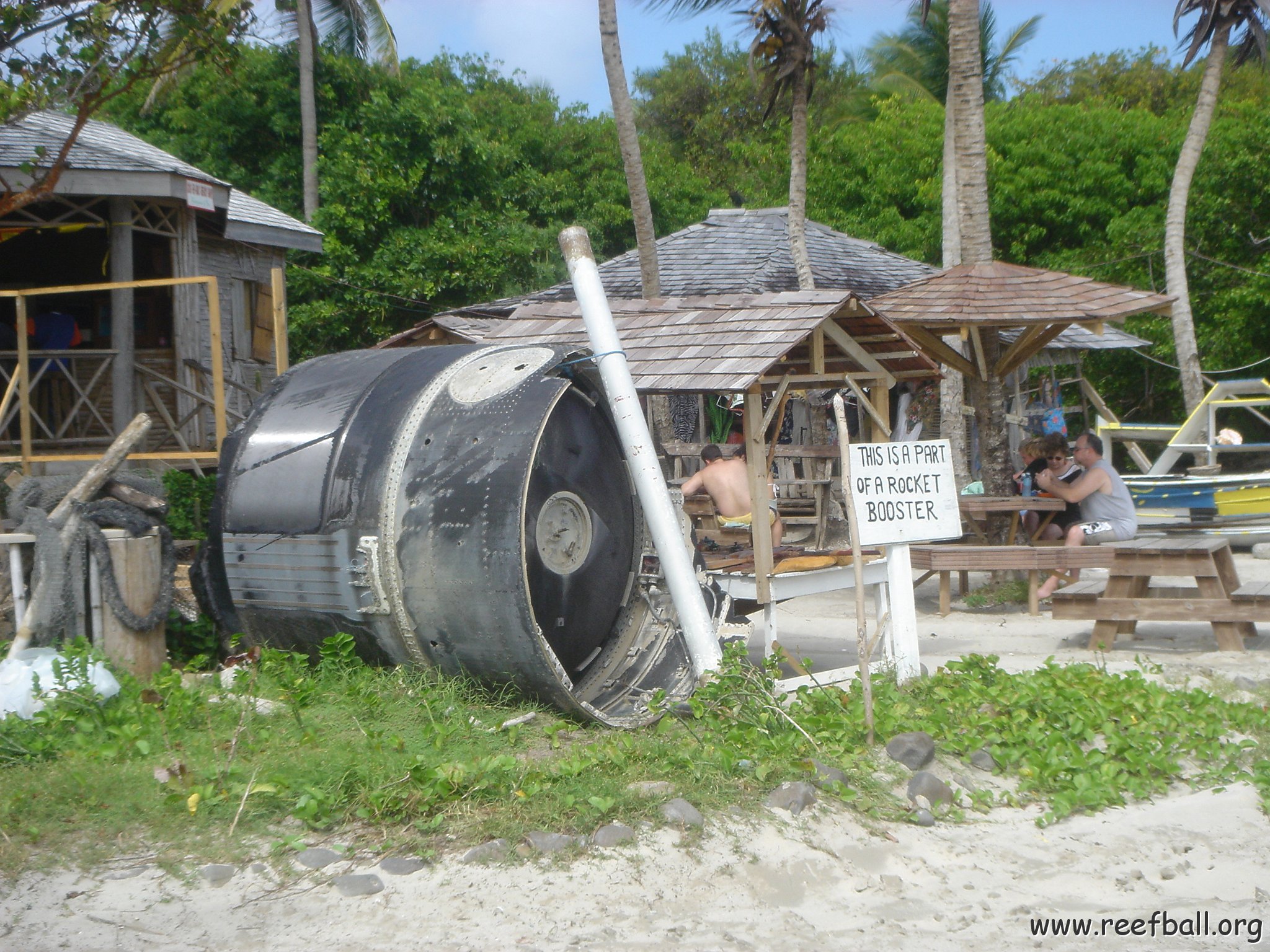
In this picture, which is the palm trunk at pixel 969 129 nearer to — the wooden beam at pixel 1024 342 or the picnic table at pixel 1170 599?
the wooden beam at pixel 1024 342

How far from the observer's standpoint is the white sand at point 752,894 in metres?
4.03

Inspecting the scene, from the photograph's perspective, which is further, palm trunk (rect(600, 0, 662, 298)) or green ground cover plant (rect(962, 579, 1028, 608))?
palm trunk (rect(600, 0, 662, 298))

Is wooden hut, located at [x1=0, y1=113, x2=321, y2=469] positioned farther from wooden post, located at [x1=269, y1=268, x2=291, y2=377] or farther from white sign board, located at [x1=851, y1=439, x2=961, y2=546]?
white sign board, located at [x1=851, y1=439, x2=961, y2=546]

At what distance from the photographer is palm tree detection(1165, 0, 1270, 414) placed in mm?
17031

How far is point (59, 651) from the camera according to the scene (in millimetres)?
6172

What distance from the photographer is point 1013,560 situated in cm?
987

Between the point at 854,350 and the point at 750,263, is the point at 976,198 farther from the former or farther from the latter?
the point at 750,263

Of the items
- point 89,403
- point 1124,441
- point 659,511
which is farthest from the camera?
point 1124,441

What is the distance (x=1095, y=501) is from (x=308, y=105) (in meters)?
16.6

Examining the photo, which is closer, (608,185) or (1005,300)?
(1005,300)

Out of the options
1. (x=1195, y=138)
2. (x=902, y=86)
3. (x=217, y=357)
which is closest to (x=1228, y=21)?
(x=1195, y=138)

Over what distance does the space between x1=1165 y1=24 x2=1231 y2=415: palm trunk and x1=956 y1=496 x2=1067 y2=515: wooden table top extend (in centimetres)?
715

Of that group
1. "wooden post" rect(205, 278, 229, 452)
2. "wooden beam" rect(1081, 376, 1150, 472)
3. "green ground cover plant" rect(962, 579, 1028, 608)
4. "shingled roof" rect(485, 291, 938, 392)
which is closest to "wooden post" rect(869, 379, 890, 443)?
"shingled roof" rect(485, 291, 938, 392)

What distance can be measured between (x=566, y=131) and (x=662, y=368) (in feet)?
69.9
